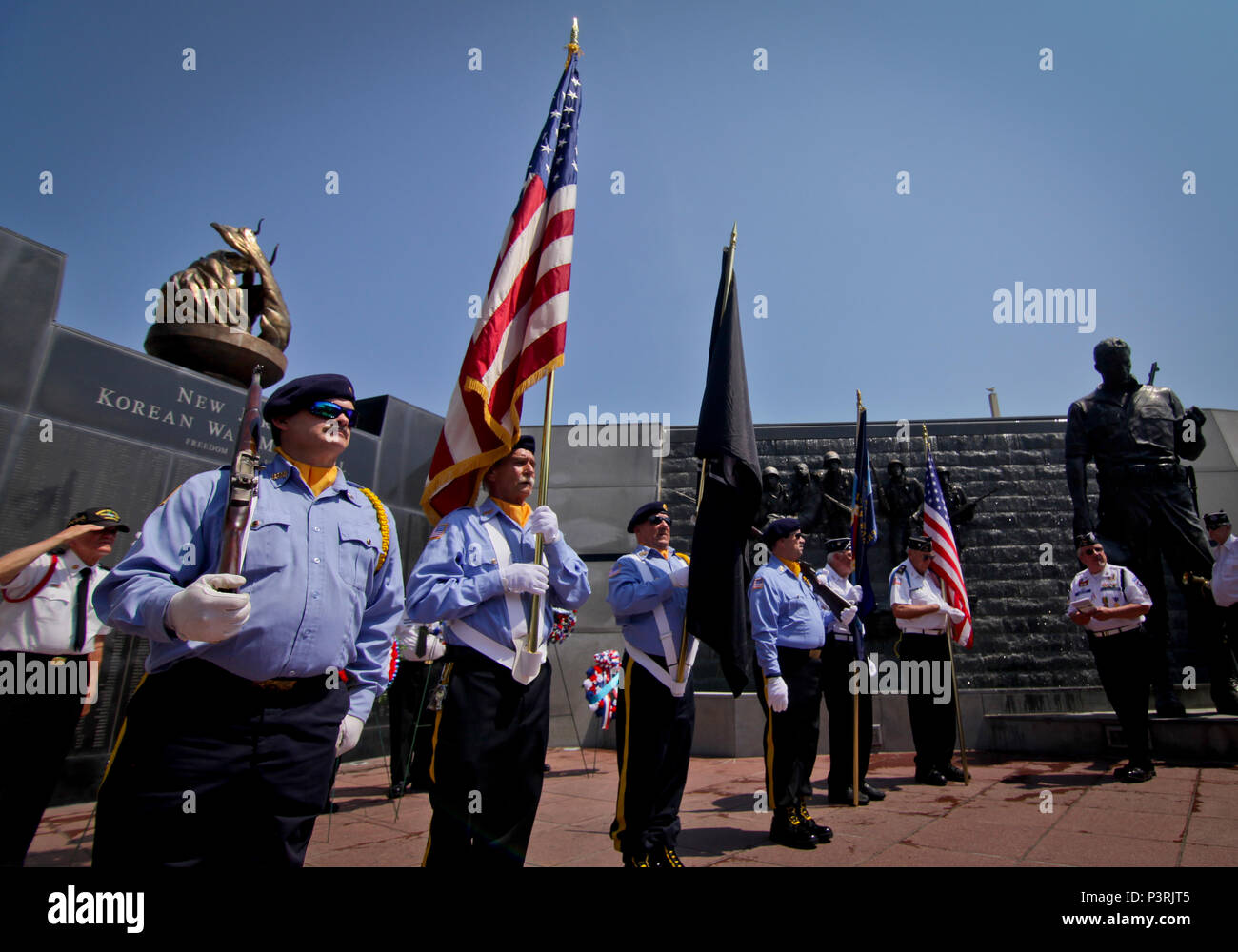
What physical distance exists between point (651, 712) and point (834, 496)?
9.38m

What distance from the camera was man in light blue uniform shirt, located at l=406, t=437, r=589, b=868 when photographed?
102 inches

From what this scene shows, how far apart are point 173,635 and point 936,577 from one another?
7.23m

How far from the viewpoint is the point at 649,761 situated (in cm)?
363

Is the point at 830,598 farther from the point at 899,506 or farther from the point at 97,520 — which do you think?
the point at 899,506

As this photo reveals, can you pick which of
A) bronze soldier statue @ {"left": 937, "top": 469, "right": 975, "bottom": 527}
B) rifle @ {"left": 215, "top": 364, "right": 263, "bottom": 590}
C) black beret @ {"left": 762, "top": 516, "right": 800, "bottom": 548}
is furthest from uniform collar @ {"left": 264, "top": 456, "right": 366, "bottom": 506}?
bronze soldier statue @ {"left": 937, "top": 469, "right": 975, "bottom": 527}

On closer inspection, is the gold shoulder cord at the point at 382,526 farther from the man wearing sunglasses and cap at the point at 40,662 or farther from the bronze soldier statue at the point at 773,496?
the bronze soldier statue at the point at 773,496

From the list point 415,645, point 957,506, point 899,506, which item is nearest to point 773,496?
point 899,506

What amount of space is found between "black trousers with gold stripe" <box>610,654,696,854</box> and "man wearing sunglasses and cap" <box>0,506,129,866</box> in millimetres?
3145

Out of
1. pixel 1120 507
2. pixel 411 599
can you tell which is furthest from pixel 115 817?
pixel 1120 507

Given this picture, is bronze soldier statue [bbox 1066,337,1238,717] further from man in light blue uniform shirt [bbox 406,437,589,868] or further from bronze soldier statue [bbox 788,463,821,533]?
man in light blue uniform shirt [bbox 406,437,589,868]

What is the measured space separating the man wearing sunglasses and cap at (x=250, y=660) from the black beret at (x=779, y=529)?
134 inches

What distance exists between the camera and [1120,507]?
7.17 m
